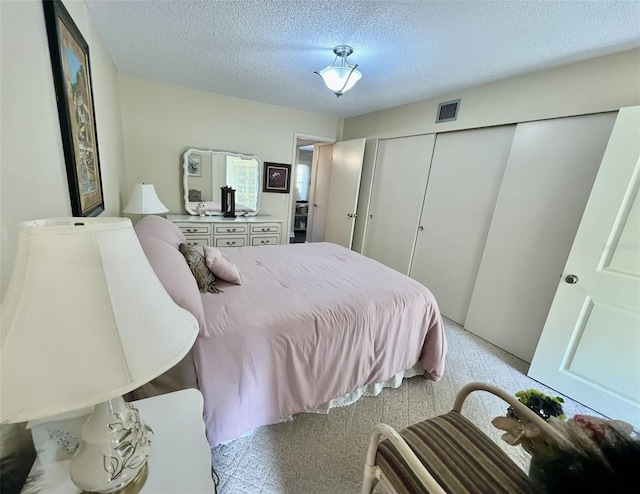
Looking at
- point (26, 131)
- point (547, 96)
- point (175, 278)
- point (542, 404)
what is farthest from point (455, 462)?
point (547, 96)

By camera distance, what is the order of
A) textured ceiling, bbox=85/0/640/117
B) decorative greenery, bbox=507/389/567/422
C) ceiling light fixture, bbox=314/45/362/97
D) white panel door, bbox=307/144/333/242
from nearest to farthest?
1. decorative greenery, bbox=507/389/567/422
2. textured ceiling, bbox=85/0/640/117
3. ceiling light fixture, bbox=314/45/362/97
4. white panel door, bbox=307/144/333/242

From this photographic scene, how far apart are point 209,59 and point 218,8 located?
88cm

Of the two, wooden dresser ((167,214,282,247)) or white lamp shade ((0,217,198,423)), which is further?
wooden dresser ((167,214,282,247))

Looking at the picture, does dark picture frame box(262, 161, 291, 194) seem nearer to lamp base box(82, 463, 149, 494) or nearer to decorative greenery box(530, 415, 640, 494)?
lamp base box(82, 463, 149, 494)

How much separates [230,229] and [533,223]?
331 cm

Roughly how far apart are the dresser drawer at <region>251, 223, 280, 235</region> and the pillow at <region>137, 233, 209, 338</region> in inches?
87.9

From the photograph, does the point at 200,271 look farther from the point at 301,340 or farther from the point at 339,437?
the point at 339,437

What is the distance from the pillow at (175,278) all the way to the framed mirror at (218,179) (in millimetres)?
2364

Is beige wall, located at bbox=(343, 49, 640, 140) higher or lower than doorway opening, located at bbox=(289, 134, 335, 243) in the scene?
higher

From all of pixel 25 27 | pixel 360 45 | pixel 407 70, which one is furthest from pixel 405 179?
pixel 25 27

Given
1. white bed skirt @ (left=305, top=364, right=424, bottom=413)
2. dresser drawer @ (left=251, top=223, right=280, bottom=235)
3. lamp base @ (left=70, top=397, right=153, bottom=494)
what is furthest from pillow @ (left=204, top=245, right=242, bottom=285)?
dresser drawer @ (left=251, top=223, right=280, bottom=235)

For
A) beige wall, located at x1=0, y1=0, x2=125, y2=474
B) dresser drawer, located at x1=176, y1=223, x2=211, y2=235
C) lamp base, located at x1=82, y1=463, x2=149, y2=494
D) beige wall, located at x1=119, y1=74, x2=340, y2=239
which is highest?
beige wall, located at x1=119, y1=74, x2=340, y2=239

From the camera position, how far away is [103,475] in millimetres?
552

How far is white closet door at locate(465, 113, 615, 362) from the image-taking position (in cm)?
198
